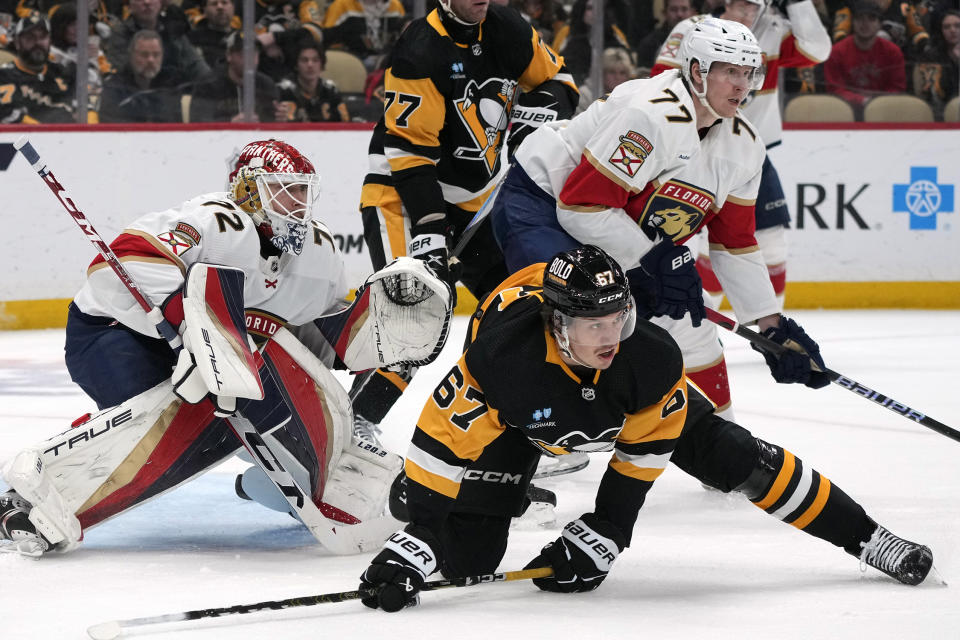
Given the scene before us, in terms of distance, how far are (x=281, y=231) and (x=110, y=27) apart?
327cm

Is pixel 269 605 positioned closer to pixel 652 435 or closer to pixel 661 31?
pixel 652 435

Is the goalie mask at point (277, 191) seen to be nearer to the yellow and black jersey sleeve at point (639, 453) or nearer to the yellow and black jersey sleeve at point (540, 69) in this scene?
the yellow and black jersey sleeve at point (639, 453)

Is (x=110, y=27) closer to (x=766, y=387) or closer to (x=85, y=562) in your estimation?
(x=766, y=387)

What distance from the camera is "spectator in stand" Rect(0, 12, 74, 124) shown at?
5688 millimetres

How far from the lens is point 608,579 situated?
259cm

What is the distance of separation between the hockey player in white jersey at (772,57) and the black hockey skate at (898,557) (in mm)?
2141

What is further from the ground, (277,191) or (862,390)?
(277,191)

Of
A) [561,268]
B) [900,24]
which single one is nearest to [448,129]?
[561,268]

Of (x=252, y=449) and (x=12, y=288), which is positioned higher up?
(x=252, y=449)

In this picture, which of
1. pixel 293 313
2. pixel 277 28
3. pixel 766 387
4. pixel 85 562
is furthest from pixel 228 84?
pixel 85 562

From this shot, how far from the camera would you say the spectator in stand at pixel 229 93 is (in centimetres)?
599

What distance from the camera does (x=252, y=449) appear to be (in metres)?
2.76

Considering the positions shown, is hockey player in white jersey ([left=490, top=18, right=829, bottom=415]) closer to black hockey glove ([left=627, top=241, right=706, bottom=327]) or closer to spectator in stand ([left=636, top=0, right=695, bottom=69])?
black hockey glove ([left=627, top=241, right=706, bottom=327])

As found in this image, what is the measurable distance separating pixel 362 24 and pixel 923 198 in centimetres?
263
